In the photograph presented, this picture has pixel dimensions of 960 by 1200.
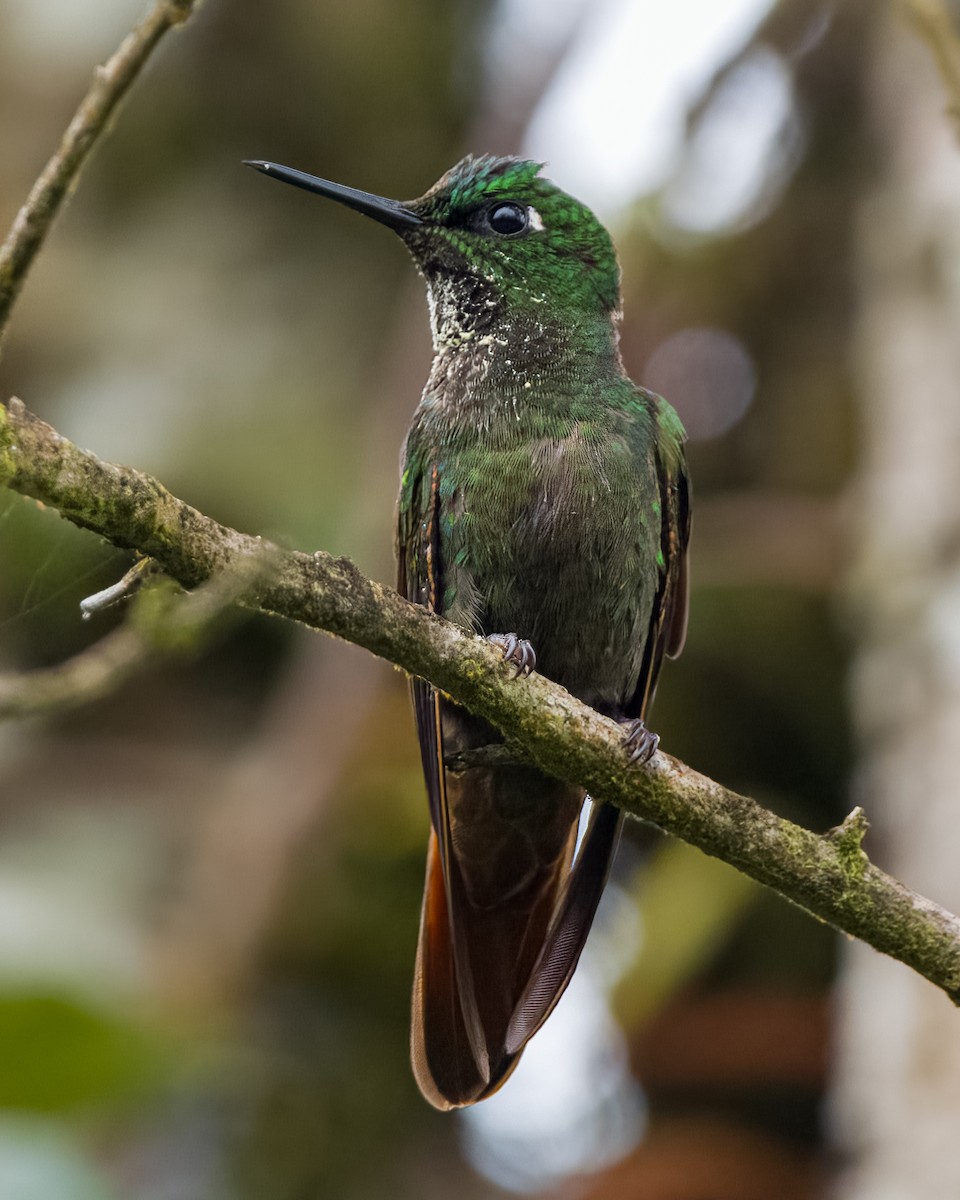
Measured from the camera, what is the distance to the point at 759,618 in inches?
258

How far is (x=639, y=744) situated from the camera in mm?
2906

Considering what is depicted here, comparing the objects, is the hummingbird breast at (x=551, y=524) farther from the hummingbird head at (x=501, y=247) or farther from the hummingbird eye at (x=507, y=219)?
the hummingbird eye at (x=507, y=219)

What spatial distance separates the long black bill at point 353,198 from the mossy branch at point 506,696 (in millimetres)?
1526

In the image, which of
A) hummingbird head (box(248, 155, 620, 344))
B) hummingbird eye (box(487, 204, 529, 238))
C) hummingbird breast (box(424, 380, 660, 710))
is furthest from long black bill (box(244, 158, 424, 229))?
hummingbird breast (box(424, 380, 660, 710))

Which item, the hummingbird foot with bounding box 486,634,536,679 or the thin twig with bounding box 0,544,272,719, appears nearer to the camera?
the thin twig with bounding box 0,544,272,719

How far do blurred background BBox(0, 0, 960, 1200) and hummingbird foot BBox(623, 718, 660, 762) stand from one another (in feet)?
5.23

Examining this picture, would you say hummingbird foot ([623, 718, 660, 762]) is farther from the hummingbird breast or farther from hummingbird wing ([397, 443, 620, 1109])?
the hummingbird breast

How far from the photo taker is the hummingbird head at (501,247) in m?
4.07

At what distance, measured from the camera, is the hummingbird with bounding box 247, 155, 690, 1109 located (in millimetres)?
3473

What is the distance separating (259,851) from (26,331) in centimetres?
306

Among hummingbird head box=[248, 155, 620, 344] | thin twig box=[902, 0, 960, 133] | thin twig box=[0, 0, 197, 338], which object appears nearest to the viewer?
thin twig box=[0, 0, 197, 338]

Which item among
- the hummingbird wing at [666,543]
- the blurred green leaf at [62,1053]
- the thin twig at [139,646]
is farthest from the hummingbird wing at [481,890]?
the thin twig at [139,646]

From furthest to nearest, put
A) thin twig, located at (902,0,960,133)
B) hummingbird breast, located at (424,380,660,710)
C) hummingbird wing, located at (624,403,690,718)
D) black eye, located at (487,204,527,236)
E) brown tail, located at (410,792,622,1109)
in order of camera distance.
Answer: black eye, located at (487,204,527,236) < hummingbird wing, located at (624,403,690,718) < hummingbird breast, located at (424,380,660,710) < thin twig, located at (902,0,960,133) < brown tail, located at (410,792,622,1109)

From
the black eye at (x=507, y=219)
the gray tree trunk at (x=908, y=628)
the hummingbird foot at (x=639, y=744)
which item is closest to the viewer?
the hummingbird foot at (x=639, y=744)
